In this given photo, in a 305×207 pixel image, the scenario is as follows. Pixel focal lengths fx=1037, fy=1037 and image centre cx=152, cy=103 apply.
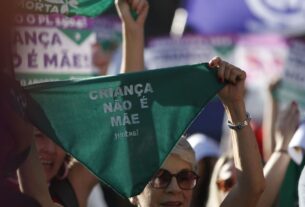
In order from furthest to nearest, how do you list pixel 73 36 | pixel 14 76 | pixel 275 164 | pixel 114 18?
pixel 114 18 → pixel 73 36 → pixel 275 164 → pixel 14 76

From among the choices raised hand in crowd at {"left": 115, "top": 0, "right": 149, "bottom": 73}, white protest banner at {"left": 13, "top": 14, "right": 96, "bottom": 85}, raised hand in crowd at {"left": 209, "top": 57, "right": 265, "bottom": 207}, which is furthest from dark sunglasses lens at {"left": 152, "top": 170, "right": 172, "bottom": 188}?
white protest banner at {"left": 13, "top": 14, "right": 96, "bottom": 85}

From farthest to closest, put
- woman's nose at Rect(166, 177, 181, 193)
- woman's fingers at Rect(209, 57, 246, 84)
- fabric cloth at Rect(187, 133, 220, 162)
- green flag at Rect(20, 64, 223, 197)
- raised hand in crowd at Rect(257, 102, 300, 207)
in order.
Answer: fabric cloth at Rect(187, 133, 220, 162) → raised hand in crowd at Rect(257, 102, 300, 207) → woman's nose at Rect(166, 177, 181, 193) → woman's fingers at Rect(209, 57, 246, 84) → green flag at Rect(20, 64, 223, 197)

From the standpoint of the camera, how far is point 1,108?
278cm

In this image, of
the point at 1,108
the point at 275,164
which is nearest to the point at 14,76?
the point at 1,108

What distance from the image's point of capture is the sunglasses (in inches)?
173

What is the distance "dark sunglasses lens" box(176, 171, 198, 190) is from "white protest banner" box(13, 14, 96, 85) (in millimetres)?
2226

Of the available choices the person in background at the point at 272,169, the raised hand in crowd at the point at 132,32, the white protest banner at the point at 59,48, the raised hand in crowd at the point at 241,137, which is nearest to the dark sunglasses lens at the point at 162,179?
the raised hand in crowd at the point at 241,137

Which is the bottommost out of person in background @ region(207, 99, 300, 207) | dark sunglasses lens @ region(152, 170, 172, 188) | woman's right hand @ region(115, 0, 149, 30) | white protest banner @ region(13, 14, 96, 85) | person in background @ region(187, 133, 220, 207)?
person in background @ region(187, 133, 220, 207)

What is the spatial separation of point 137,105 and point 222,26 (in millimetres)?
5003

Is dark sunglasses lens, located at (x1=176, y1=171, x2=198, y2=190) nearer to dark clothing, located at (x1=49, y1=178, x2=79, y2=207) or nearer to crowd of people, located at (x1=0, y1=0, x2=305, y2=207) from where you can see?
crowd of people, located at (x1=0, y1=0, x2=305, y2=207)

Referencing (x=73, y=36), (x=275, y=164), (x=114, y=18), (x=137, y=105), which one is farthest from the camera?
Result: (x=114, y=18)

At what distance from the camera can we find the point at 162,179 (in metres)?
4.41

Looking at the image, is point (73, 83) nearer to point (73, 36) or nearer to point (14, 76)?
point (14, 76)

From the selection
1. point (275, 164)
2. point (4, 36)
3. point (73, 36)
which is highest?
point (4, 36)
